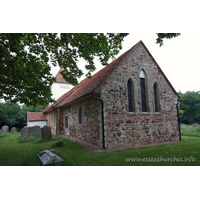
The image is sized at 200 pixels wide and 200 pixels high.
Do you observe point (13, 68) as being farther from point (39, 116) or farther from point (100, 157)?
point (39, 116)

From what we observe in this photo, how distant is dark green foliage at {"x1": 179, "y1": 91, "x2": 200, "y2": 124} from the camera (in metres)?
28.0

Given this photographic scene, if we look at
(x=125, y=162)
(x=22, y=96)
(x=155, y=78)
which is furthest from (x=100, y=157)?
(x=155, y=78)

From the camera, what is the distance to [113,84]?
8.90 metres

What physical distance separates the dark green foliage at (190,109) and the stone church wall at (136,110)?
65.3 feet

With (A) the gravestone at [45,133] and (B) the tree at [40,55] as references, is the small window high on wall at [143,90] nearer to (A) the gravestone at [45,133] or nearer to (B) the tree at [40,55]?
(B) the tree at [40,55]

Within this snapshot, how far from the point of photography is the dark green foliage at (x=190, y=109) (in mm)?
28047

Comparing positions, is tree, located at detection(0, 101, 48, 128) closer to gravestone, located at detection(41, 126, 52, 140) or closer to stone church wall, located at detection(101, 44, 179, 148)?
gravestone, located at detection(41, 126, 52, 140)

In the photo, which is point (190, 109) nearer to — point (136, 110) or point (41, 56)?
point (136, 110)

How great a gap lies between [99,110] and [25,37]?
532 cm

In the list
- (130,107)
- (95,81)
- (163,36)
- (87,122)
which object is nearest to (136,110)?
(130,107)

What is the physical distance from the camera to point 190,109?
1158 inches

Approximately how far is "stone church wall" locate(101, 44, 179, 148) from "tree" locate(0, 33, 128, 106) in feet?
7.04

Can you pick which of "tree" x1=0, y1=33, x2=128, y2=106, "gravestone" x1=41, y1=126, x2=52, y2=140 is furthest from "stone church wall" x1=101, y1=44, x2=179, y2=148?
"gravestone" x1=41, y1=126, x2=52, y2=140

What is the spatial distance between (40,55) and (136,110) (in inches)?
271
